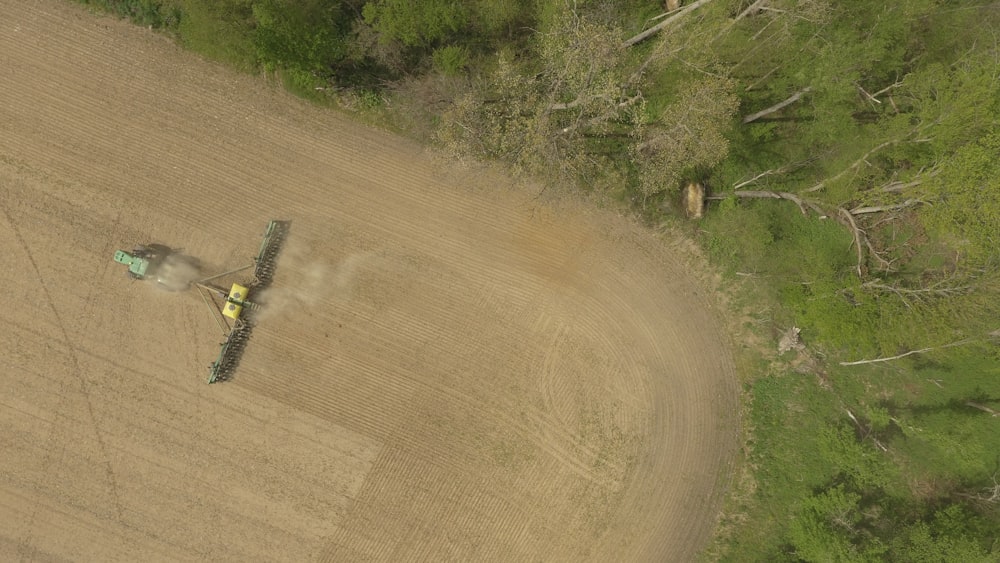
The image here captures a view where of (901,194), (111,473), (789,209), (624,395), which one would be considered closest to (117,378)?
(111,473)

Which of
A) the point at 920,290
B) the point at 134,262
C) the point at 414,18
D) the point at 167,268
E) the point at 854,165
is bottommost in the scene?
the point at 167,268

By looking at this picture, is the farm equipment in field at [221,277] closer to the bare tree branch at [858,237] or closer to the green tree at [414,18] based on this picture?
the green tree at [414,18]

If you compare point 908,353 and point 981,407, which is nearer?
point 908,353

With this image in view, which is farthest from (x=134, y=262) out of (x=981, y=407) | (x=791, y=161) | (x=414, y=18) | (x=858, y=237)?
(x=981, y=407)

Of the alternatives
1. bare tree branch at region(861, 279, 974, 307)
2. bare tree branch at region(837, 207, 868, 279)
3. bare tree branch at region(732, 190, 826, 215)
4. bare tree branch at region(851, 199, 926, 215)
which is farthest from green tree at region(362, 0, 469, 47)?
bare tree branch at region(861, 279, 974, 307)

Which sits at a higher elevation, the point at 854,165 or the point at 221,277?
the point at 854,165

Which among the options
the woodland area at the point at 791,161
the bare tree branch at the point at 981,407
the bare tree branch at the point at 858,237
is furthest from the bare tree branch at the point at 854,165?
the bare tree branch at the point at 981,407

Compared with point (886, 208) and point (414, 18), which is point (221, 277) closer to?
point (414, 18)
